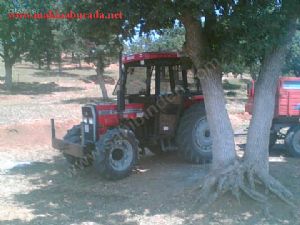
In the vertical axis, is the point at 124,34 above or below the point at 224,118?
above

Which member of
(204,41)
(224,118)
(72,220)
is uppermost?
(204,41)

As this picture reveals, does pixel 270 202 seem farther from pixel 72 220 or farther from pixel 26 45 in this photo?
pixel 26 45

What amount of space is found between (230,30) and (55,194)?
415 cm

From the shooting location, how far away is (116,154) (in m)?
8.98

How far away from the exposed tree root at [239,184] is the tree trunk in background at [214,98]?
241 millimetres

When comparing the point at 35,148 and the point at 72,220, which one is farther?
the point at 35,148

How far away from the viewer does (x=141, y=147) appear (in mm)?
10211

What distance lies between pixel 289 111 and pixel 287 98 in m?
0.33

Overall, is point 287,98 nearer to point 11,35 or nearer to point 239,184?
point 239,184

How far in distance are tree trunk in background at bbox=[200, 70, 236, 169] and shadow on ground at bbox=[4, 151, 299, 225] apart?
2.33 feet

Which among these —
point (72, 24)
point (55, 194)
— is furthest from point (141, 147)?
point (72, 24)

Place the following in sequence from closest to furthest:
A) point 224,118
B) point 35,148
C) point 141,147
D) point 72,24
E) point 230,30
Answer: point 230,30 → point 224,118 → point 72,24 → point 141,147 → point 35,148

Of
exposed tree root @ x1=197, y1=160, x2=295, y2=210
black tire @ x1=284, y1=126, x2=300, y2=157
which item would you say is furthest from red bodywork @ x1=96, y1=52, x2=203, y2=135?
black tire @ x1=284, y1=126, x2=300, y2=157

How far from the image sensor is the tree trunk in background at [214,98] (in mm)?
7359
